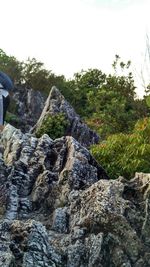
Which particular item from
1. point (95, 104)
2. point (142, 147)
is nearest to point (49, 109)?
point (95, 104)

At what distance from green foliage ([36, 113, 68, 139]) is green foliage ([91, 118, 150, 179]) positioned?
5.94 meters

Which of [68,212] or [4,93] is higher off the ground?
[4,93]

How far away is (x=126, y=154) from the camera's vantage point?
20344 millimetres

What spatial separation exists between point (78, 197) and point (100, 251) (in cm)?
223

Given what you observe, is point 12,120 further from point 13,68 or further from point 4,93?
point 13,68

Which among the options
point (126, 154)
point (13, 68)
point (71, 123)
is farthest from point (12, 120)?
point (126, 154)

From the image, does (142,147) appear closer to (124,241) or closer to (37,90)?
(124,241)

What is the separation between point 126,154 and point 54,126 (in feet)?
28.2

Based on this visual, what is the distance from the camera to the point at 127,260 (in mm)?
10977

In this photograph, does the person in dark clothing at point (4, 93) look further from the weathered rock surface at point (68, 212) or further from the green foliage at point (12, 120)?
the weathered rock surface at point (68, 212)

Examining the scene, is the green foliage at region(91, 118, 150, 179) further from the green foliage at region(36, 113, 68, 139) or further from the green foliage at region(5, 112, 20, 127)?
the green foliage at region(5, 112, 20, 127)

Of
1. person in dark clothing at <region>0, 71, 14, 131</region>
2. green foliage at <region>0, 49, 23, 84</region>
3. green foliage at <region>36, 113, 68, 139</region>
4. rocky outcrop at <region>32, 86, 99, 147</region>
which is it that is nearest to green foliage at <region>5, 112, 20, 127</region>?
person in dark clothing at <region>0, 71, 14, 131</region>

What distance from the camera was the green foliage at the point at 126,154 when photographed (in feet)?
63.7

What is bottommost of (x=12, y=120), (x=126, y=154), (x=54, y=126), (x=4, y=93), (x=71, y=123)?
(x=126, y=154)
